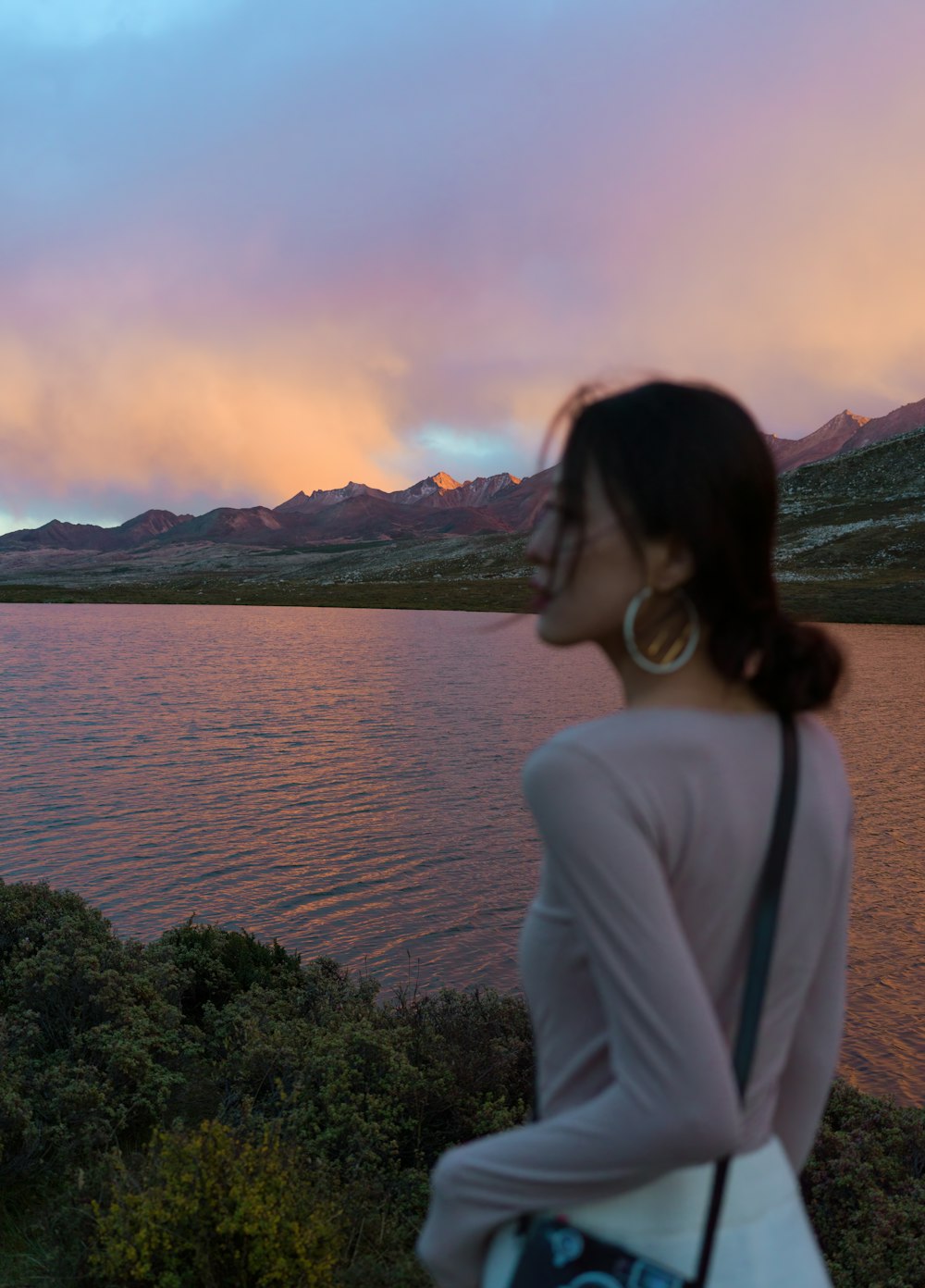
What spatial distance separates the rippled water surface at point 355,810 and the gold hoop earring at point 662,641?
0.48 metres

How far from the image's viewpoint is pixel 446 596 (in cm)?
11950

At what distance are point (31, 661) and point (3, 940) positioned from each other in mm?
40870

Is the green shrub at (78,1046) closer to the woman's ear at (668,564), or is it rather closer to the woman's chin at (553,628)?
the woman's chin at (553,628)

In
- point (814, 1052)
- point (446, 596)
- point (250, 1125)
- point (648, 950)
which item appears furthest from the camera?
point (446, 596)

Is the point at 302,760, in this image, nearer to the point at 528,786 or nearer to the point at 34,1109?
the point at 34,1109

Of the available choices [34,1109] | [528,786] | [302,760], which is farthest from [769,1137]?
[302,760]

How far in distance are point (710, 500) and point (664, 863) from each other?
612 mm

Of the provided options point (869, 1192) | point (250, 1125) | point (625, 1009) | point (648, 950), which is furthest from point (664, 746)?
point (869, 1192)

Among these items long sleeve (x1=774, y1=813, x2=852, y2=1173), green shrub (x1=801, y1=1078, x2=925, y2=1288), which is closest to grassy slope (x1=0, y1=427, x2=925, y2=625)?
green shrub (x1=801, y1=1078, x2=925, y2=1288)

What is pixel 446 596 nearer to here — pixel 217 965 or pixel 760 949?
pixel 217 965

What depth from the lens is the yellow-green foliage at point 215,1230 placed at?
405 centimetres

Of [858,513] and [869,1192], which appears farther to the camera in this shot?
[858,513]

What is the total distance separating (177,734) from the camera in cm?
2647

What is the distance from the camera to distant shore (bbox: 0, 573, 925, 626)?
263 ft
